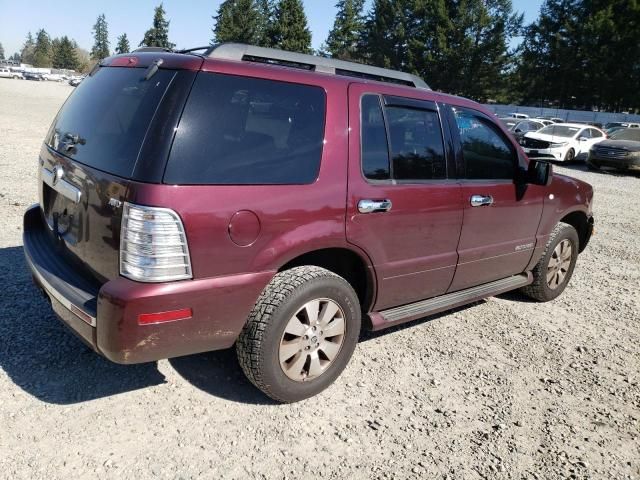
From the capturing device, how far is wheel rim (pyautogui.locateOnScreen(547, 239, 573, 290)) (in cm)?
505

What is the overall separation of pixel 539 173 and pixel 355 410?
2458 millimetres

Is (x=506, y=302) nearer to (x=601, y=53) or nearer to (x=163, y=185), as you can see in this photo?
(x=163, y=185)

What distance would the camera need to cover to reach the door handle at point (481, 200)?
385 centimetres

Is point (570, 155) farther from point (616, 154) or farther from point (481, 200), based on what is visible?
point (481, 200)

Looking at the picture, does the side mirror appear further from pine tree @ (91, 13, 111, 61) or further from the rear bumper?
pine tree @ (91, 13, 111, 61)

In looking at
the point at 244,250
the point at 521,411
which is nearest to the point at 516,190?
the point at 521,411

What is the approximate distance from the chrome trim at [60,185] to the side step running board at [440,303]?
1.91 m

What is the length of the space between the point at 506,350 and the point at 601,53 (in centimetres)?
6160

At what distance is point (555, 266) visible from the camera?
5.10 m

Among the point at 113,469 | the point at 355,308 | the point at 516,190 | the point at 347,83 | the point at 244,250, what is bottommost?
the point at 113,469

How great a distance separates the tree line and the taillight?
47.6 m

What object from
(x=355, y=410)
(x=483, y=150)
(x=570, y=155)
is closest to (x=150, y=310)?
(x=355, y=410)

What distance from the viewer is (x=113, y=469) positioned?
2457 millimetres


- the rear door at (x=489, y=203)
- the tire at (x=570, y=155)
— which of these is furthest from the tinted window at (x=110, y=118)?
the tire at (x=570, y=155)
